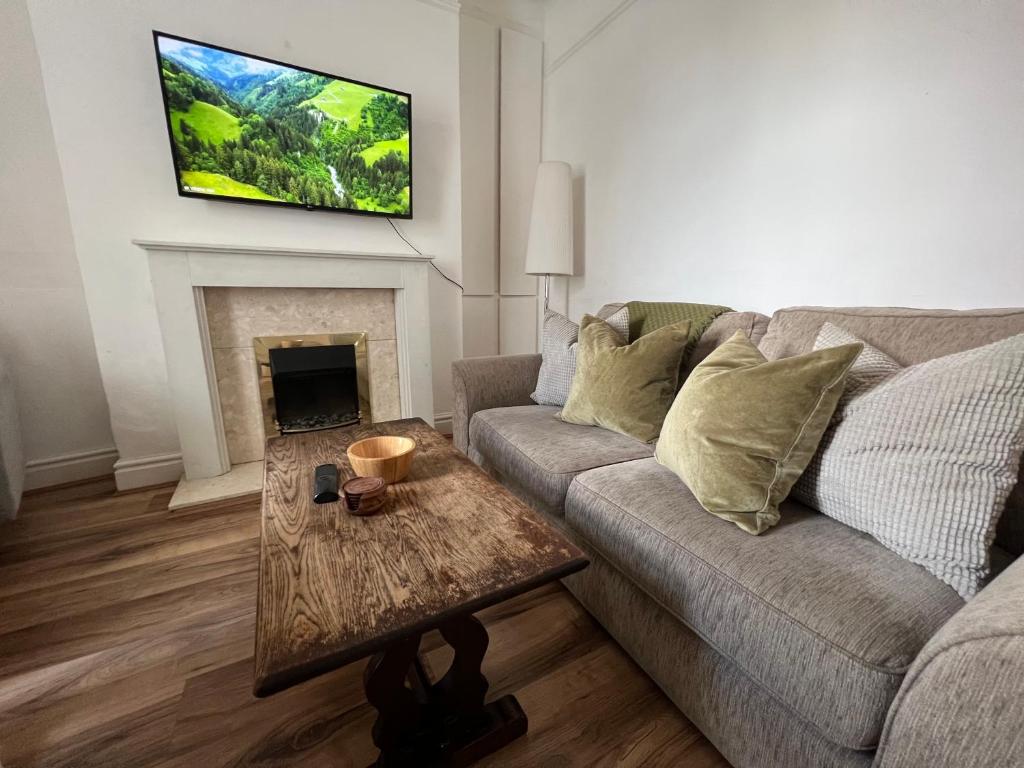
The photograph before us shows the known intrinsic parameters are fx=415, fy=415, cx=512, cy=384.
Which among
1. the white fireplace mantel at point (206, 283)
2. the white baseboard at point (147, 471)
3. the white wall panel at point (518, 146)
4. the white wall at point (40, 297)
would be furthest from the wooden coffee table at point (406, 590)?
the white wall panel at point (518, 146)

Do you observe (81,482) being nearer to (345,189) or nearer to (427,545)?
(345,189)

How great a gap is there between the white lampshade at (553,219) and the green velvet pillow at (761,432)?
1597mm

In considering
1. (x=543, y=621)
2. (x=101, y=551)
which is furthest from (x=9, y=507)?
(x=543, y=621)

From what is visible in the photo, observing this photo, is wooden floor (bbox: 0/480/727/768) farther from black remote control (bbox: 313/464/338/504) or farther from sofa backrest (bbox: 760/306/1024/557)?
sofa backrest (bbox: 760/306/1024/557)

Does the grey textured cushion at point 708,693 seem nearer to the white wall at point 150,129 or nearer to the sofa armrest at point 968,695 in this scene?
the sofa armrest at point 968,695

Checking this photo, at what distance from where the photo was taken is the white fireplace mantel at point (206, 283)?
1.86m

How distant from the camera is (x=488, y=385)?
1843mm

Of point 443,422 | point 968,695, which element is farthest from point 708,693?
point 443,422

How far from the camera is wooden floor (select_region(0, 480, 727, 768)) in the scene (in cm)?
88

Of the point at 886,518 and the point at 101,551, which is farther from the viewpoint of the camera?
the point at 101,551

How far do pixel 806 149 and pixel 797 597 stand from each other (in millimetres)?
1511

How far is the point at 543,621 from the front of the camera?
1.22 meters

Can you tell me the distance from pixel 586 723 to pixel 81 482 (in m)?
2.51

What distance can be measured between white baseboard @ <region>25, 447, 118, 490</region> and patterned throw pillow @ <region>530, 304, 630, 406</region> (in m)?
2.18
